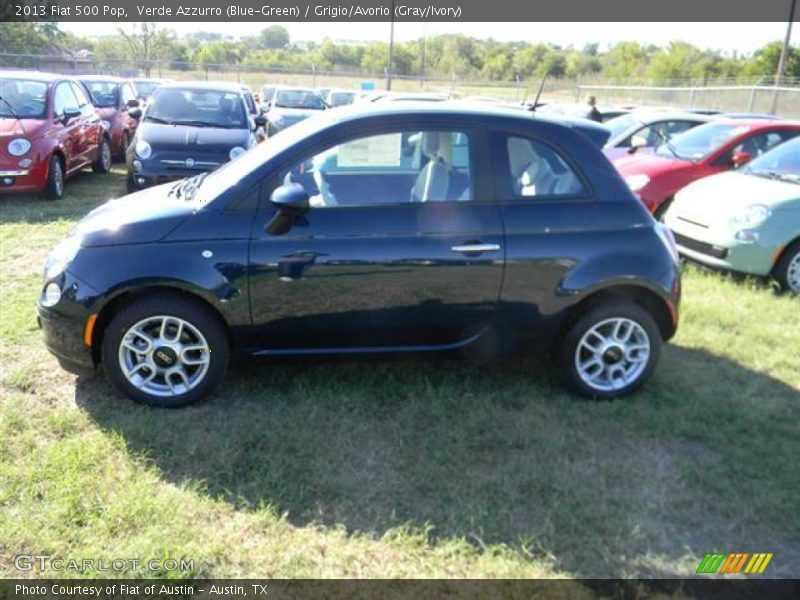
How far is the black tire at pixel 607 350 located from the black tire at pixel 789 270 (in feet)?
9.88

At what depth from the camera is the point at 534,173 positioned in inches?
155

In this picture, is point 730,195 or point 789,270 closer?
point 789,270

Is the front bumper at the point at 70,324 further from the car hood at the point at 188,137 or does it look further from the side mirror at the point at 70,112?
the side mirror at the point at 70,112

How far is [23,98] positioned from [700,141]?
30.6ft

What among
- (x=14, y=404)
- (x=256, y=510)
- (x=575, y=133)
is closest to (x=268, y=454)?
(x=256, y=510)

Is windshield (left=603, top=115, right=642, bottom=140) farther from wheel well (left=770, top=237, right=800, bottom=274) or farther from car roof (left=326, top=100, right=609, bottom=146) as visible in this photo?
car roof (left=326, top=100, right=609, bottom=146)

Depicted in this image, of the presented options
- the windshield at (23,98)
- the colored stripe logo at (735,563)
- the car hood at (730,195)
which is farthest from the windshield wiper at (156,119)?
the colored stripe logo at (735,563)

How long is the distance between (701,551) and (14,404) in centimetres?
364

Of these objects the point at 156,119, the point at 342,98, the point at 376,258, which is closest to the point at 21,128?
the point at 156,119

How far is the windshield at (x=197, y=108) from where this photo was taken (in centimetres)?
962

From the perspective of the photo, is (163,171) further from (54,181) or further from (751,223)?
(751,223)

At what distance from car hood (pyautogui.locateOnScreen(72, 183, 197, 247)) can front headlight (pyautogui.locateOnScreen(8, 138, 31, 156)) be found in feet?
18.2

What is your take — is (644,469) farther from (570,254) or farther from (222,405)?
(222,405)

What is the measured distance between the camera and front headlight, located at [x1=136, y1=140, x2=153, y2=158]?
873 centimetres
